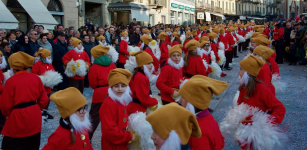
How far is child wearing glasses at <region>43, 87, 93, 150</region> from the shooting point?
3154 mm

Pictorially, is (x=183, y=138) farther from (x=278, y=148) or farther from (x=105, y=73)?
(x=105, y=73)

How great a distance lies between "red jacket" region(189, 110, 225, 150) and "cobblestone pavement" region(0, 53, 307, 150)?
1.01 metres

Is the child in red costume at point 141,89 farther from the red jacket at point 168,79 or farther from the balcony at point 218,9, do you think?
the balcony at point 218,9

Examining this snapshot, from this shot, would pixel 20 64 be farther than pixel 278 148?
Yes

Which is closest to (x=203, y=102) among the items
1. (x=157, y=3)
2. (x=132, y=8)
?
(x=132, y=8)

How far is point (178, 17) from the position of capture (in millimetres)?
45875

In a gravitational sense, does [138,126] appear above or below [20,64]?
below

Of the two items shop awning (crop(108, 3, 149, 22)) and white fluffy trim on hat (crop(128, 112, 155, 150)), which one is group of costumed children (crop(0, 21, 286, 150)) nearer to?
white fluffy trim on hat (crop(128, 112, 155, 150))

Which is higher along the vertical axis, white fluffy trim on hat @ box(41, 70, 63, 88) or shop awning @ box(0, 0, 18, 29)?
shop awning @ box(0, 0, 18, 29)

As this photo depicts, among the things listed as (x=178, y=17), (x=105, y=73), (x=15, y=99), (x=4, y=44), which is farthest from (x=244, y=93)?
(x=178, y=17)

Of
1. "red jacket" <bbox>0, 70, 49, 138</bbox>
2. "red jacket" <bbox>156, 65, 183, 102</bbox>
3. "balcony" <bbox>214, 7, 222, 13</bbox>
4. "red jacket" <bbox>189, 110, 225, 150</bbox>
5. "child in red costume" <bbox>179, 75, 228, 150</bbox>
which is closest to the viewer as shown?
"red jacket" <bbox>189, 110, 225, 150</bbox>

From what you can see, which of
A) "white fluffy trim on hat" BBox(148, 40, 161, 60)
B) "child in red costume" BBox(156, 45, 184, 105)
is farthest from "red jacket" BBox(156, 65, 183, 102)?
"white fluffy trim on hat" BBox(148, 40, 161, 60)

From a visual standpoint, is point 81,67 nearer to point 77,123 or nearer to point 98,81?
point 98,81

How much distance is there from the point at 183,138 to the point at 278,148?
6.30 ft
